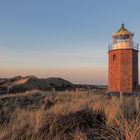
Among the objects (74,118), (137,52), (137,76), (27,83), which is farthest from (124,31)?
(74,118)

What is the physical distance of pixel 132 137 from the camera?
4262 mm

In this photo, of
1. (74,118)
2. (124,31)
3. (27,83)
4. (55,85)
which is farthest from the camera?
(55,85)

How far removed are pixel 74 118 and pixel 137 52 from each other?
26418mm

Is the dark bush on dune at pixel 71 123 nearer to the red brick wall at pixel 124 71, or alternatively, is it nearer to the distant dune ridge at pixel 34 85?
the red brick wall at pixel 124 71

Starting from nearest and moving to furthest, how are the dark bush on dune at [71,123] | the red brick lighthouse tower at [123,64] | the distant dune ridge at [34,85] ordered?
the dark bush on dune at [71,123]
the red brick lighthouse tower at [123,64]
the distant dune ridge at [34,85]

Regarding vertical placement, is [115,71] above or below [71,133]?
above

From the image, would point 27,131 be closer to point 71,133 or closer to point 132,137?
point 71,133

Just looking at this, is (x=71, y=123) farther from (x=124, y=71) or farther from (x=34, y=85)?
(x=34, y=85)

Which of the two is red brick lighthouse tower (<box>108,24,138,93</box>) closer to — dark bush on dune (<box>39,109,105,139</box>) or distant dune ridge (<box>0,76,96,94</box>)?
distant dune ridge (<box>0,76,96,94</box>)

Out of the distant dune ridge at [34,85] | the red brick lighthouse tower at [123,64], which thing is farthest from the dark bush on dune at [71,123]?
the distant dune ridge at [34,85]

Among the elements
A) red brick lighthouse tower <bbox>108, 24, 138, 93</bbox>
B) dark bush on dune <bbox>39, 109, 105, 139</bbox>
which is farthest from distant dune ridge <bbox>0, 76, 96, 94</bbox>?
dark bush on dune <bbox>39, 109, 105, 139</bbox>

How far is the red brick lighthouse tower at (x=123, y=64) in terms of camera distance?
30219 millimetres

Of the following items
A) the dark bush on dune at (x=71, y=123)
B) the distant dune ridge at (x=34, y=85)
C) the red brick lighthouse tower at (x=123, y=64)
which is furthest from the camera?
the distant dune ridge at (x=34, y=85)

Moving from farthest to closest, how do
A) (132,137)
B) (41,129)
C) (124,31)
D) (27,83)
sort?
(27,83)
(124,31)
(41,129)
(132,137)
